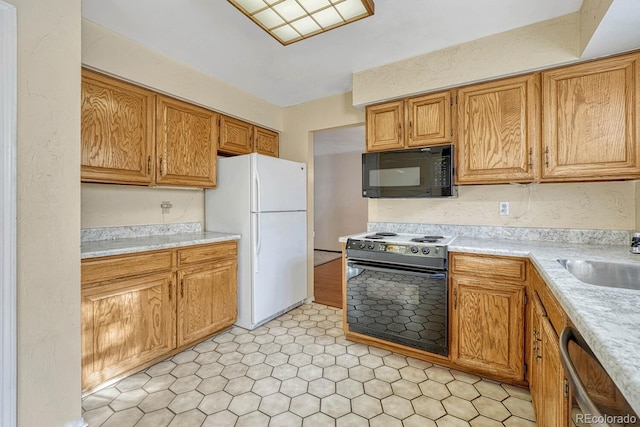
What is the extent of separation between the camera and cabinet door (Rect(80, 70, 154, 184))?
201cm

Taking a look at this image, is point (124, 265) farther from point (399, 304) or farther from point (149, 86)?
point (399, 304)

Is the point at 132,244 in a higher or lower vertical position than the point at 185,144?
lower

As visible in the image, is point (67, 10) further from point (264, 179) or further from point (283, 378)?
point (283, 378)

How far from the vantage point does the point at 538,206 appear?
227 cm

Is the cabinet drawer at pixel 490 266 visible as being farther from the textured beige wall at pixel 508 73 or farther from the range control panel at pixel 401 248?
the textured beige wall at pixel 508 73

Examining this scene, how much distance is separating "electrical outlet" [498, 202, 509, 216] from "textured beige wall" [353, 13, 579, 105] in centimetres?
99

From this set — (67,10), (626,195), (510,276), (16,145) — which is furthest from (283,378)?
(626,195)

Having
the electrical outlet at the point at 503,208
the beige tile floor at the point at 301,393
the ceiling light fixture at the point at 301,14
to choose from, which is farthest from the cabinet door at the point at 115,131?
the electrical outlet at the point at 503,208

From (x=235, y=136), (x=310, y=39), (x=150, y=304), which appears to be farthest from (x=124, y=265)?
(x=310, y=39)

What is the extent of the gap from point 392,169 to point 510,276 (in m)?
1.18

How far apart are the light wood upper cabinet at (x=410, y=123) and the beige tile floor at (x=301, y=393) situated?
1750mm

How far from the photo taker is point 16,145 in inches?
51.3

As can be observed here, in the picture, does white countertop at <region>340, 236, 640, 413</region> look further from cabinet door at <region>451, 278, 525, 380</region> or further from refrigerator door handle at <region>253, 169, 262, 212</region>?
refrigerator door handle at <region>253, 169, 262, 212</region>

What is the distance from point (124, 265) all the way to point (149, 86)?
1.40 meters
